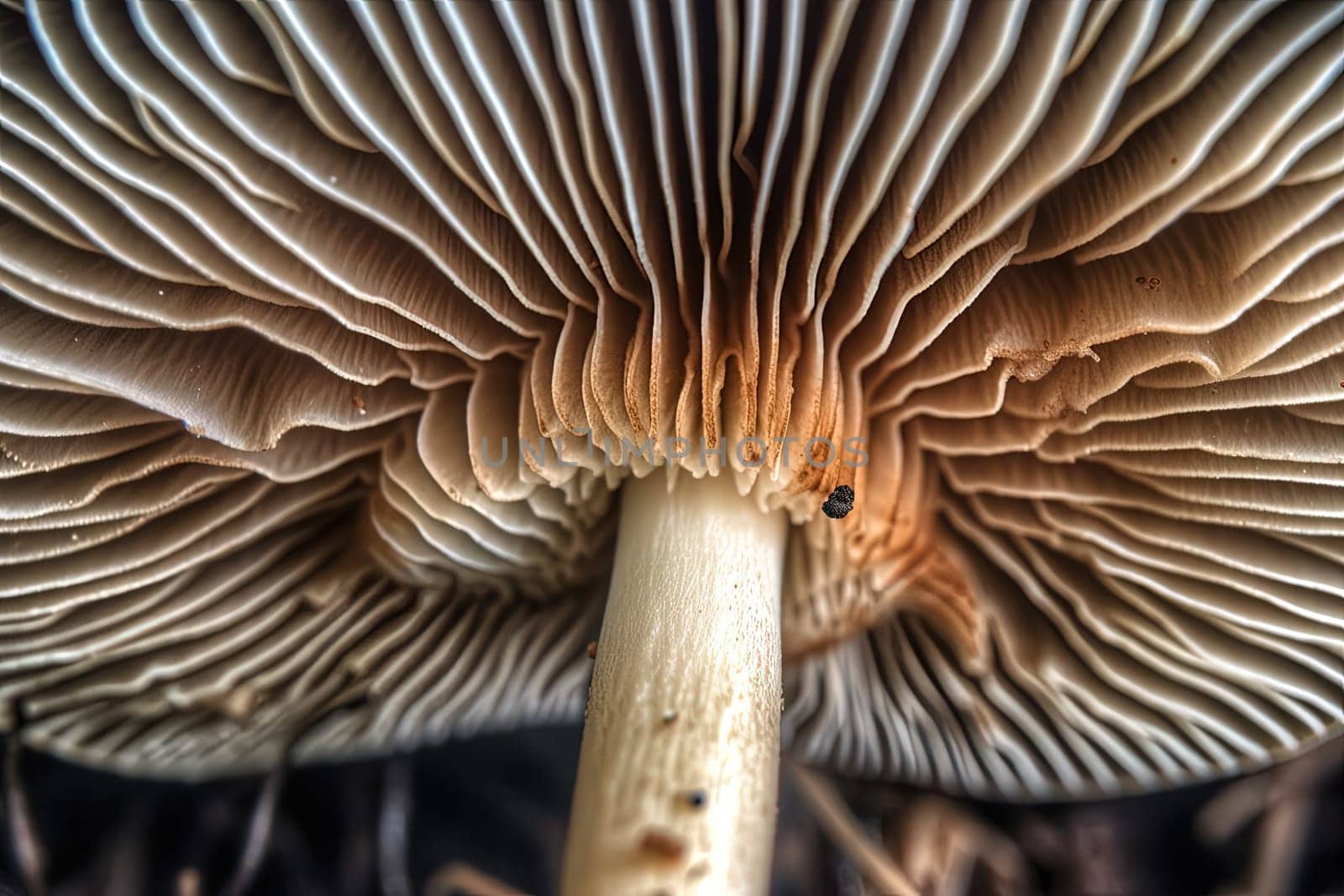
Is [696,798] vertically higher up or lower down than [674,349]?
lower down

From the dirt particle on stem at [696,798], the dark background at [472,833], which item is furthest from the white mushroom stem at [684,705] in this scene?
the dark background at [472,833]

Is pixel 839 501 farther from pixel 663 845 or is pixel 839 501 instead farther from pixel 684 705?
pixel 663 845

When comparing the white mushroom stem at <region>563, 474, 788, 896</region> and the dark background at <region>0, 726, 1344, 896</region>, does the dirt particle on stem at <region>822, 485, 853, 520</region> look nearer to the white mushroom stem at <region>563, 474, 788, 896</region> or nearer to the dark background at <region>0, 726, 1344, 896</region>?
the white mushroom stem at <region>563, 474, 788, 896</region>

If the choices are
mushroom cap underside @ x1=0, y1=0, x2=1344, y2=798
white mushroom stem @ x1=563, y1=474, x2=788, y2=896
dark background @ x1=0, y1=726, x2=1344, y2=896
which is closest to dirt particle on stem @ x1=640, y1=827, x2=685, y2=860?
white mushroom stem @ x1=563, y1=474, x2=788, y2=896

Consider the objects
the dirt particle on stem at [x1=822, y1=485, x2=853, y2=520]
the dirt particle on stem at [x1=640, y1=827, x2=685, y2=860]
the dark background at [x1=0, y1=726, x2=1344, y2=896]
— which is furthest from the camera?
the dark background at [x1=0, y1=726, x2=1344, y2=896]

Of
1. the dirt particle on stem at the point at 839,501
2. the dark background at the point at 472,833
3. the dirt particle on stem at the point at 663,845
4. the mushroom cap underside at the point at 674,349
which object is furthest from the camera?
the dark background at the point at 472,833

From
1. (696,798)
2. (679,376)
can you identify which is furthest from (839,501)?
(696,798)

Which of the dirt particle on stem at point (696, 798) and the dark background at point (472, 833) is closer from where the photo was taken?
the dirt particle on stem at point (696, 798)

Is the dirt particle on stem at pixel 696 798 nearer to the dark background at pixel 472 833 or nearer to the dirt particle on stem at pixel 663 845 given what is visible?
the dirt particle on stem at pixel 663 845

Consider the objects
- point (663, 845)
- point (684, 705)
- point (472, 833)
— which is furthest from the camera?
point (472, 833)
